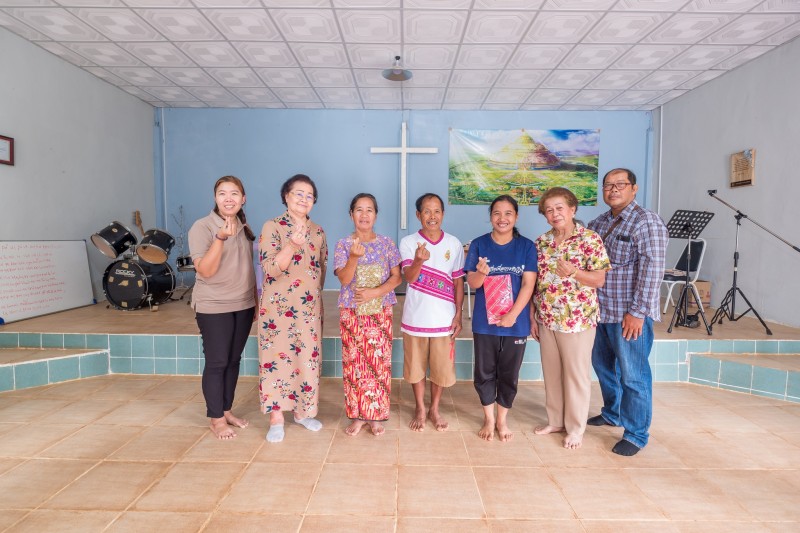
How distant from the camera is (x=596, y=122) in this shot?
19.4 feet

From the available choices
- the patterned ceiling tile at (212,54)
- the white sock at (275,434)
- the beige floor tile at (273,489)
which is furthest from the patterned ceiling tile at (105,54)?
the beige floor tile at (273,489)

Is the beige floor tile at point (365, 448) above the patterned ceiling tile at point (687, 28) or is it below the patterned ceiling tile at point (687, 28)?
below

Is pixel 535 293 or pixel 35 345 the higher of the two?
pixel 535 293

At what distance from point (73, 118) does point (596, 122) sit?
20.6ft

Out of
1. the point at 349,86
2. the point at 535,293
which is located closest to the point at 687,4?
the point at 535,293

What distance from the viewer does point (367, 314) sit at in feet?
7.45

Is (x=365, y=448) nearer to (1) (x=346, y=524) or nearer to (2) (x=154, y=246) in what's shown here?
(1) (x=346, y=524)

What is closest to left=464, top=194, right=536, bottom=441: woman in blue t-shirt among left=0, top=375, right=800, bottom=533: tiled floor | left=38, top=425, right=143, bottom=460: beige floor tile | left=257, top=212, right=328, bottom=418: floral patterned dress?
left=0, top=375, right=800, bottom=533: tiled floor

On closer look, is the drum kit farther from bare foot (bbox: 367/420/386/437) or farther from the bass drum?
bare foot (bbox: 367/420/386/437)

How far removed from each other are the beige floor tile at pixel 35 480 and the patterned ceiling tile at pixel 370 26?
135 inches

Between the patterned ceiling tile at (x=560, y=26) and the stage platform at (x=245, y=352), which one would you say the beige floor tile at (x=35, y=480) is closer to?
the stage platform at (x=245, y=352)

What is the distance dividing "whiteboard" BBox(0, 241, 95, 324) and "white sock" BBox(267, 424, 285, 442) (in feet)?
10.1

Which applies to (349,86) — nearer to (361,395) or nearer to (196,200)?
(196,200)

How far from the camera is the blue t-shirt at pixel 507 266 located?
7.20 feet
